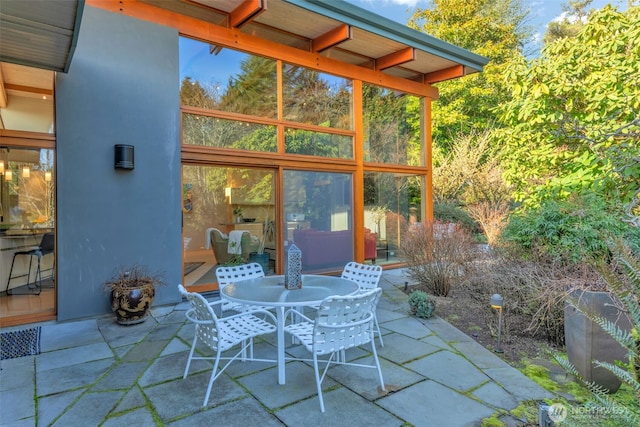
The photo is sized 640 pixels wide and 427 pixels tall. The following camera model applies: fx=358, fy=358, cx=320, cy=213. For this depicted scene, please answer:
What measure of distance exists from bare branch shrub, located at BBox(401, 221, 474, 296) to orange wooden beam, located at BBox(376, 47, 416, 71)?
3.39 m

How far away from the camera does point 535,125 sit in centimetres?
671

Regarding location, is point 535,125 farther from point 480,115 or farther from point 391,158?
point 480,115

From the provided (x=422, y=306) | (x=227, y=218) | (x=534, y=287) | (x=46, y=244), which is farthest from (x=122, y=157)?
(x=534, y=287)

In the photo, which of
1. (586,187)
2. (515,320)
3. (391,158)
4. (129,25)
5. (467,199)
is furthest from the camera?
(467,199)

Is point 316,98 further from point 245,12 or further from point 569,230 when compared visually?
point 569,230

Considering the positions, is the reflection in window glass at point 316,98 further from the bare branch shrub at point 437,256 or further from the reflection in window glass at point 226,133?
the bare branch shrub at point 437,256

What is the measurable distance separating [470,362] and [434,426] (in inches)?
44.9

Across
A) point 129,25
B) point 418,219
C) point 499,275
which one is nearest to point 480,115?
point 418,219

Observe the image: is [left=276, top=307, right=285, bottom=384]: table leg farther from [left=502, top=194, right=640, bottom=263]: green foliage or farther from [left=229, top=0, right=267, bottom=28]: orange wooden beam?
[left=229, top=0, right=267, bottom=28]: orange wooden beam

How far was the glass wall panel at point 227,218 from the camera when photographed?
607cm

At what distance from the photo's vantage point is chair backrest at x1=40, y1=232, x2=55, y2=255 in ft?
17.0

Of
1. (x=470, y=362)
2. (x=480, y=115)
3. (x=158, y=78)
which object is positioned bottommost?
(x=470, y=362)

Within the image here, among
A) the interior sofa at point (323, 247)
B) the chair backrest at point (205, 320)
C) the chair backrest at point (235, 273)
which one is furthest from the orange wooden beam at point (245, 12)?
the chair backrest at point (205, 320)

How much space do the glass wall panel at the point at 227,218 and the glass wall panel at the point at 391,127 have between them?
7.83 feet
